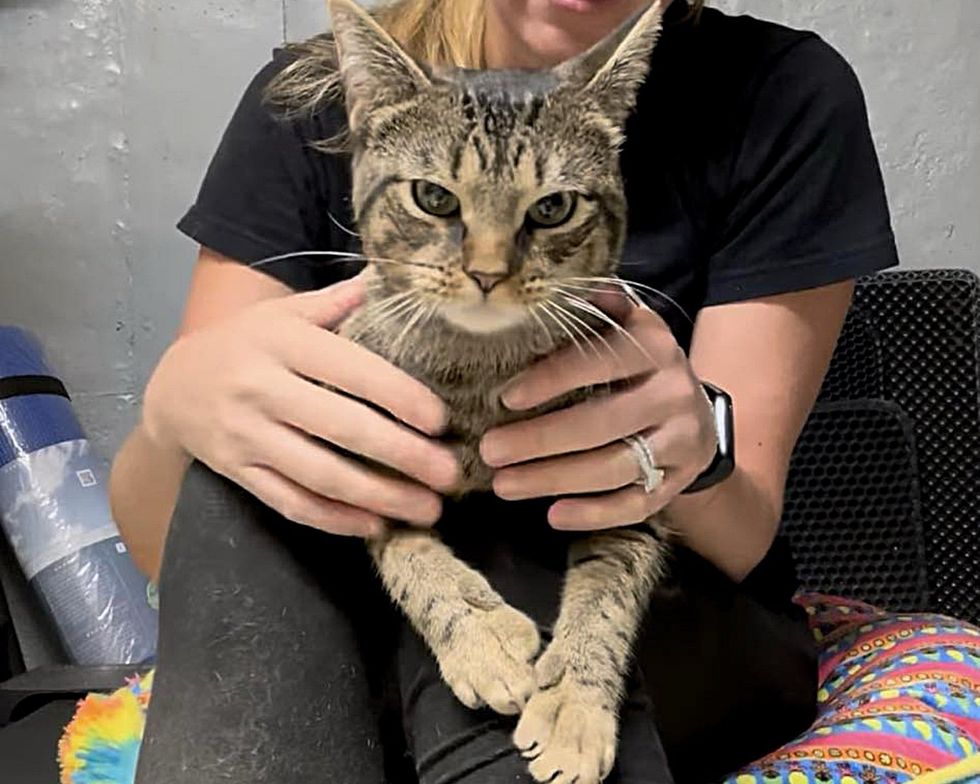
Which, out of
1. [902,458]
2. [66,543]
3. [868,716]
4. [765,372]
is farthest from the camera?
[66,543]

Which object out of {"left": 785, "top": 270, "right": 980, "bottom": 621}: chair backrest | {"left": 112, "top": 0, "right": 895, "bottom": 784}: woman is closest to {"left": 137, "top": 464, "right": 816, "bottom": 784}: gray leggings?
{"left": 112, "top": 0, "right": 895, "bottom": 784}: woman

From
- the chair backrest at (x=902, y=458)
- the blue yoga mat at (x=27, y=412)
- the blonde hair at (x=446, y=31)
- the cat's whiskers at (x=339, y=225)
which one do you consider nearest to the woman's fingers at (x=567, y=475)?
the cat's whiskers at (x=339, y=225)

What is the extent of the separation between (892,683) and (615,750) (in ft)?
1.29

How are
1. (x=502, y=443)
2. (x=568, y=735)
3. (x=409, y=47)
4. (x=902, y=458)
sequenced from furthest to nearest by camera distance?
(x=902, y=458), (x=409, y=47), (x=502, y=443), (x=568, y=735)

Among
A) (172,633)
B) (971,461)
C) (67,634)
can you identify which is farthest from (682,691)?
(67,634)

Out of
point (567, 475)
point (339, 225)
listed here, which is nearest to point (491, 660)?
point (567, 475)

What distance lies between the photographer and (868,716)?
41.7 inches

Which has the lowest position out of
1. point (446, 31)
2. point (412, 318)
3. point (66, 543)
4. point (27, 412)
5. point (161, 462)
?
point (66, 543)

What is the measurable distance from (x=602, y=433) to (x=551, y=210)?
0.55 feet

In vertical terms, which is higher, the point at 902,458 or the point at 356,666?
the point at 356,666

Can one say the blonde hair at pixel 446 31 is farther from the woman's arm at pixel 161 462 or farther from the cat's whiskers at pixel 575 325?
the cat's whiskers at pixel 575 325

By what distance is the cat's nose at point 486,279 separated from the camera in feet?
2.87

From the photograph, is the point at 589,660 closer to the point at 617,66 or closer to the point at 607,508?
the point at 607,508

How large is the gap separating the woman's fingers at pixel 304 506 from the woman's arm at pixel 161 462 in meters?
0.19
